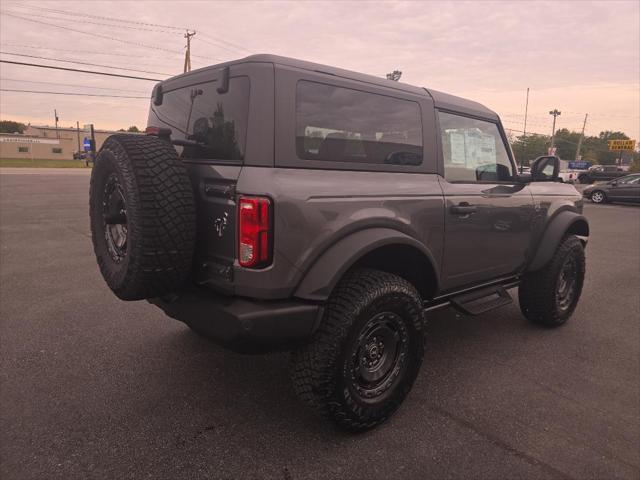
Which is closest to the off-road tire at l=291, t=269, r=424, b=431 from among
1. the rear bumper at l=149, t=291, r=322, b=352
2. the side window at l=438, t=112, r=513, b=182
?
the rear bumper at l=149, t=291, r=322, b=352

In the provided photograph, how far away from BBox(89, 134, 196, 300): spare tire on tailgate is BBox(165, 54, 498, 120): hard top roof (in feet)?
2.19

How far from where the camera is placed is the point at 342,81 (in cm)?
254

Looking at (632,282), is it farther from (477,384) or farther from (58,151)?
(58,151)

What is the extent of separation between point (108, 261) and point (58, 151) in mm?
82048

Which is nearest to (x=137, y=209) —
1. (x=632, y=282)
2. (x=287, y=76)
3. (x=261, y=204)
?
(x=261, y=204)

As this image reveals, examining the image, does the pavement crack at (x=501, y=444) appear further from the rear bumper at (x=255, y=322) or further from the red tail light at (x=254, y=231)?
the red tail light at (x=254, y=231)

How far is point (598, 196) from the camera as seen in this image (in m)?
19.7

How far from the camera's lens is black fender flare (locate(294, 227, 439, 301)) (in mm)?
2240

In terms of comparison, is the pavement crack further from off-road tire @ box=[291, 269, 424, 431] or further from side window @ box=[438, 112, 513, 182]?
side window @ box=[438, 112, 513, 182]

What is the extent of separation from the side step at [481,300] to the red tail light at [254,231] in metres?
1.78

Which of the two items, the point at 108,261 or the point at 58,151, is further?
the point at 58,151

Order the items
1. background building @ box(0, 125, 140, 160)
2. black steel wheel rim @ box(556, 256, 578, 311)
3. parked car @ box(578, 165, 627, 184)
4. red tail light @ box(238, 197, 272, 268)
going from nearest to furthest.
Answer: red tail light @ box(238, 197, 272, 268) < black steel wheel rim @ box(556, 256, 578, 311) < parked car @ box(578, 165, 627, 184) < background building @ box(0, 125, 140, 160)

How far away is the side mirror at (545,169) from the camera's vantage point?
3692 millimetres

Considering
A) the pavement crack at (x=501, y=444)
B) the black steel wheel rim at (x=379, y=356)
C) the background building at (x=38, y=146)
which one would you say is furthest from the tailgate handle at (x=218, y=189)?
the background building at (x=38, y=146)
